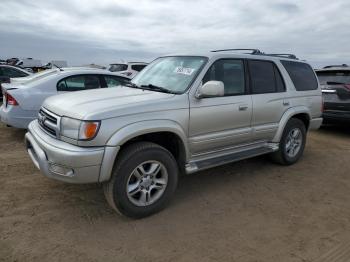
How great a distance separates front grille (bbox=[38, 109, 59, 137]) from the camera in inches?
138

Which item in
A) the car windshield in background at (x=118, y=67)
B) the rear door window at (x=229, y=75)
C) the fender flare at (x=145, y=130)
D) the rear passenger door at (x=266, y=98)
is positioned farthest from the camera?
the car windshield in background at (x=118, y=67)

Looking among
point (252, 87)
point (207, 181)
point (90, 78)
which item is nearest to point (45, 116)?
point (207, 181)

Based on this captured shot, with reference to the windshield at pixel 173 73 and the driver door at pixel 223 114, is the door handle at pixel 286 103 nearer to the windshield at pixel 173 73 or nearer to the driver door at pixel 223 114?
the driver door at pixel 223 114

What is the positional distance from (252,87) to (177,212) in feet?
6.93

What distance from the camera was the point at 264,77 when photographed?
4996 mm

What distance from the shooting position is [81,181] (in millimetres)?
3215

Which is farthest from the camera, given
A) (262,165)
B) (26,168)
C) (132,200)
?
(262,165)

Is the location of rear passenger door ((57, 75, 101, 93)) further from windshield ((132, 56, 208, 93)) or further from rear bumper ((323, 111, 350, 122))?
rear bumper ((323, 111, 350, 122))

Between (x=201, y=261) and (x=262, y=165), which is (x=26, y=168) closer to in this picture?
(x=201, y=261)

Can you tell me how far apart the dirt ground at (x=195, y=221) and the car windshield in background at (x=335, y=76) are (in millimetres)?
3360

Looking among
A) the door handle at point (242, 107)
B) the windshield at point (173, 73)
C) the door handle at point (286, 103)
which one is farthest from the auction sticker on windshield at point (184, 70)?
the door handle at point (286, 103)

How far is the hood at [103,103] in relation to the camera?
328cm

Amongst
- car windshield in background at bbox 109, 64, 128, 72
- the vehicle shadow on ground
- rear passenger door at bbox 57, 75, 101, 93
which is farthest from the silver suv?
car windshield in background at bbox 109, 64, 128, 72

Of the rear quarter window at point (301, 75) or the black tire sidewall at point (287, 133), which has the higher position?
the rear quarter window at point (301, 75)
